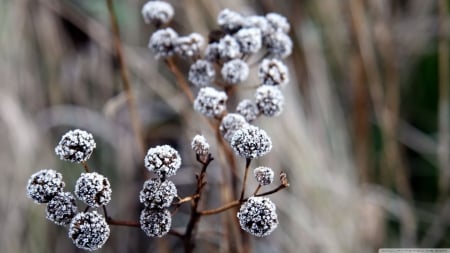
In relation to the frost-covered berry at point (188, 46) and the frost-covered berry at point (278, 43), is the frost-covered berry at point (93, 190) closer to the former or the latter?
the frost-covered berry at point (188, 46)

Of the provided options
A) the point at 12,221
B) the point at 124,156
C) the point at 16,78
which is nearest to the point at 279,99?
the point at 124,156

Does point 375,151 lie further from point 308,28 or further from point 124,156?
point 124,156

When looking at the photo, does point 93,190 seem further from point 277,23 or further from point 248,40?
point 277,23

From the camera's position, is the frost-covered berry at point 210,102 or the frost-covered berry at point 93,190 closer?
the frost-covered berry at point 93,190

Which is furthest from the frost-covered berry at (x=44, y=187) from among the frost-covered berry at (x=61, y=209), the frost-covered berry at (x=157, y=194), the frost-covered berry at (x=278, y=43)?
the frost-covered berry at (x=278, y=43)

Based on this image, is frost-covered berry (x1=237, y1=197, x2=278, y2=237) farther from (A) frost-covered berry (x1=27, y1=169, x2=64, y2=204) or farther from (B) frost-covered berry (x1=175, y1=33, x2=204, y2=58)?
(B) frost-covered berry (x1=175, y1=33, x2=204, y2=58)

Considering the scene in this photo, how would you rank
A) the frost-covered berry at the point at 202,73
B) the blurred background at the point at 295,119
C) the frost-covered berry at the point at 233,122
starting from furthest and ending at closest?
1. the blurred background at the point at 295,119
2. the frost-covered berry at the point at 202,73
3. the frost-covered berry at the point at 233,122
